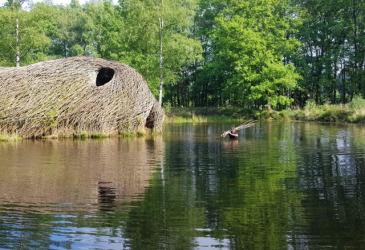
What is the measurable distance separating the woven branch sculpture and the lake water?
6.01m

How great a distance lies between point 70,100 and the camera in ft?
89.1

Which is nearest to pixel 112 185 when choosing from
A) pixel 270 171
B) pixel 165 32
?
pixel 270 171

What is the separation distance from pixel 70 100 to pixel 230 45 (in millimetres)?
33157

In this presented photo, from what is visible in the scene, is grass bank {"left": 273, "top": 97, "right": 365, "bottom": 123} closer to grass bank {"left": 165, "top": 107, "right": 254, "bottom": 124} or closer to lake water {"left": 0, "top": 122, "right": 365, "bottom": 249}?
grass bank {"left": 165, "top": 107, "right": 254, "bottom": 124}

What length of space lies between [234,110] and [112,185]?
4429cm

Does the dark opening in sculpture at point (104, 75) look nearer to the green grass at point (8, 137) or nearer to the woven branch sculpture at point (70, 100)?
the woven branch sculpture at point (70, 100)

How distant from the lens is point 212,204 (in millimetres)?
10867

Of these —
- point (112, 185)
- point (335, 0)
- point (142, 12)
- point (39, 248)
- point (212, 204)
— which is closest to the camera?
point (39, 248)

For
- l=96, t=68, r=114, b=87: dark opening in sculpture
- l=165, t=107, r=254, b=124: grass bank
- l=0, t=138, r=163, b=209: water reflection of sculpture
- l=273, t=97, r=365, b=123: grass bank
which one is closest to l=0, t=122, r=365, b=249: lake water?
l=0, t=138, r=163, b=209: water reflection of sculpture

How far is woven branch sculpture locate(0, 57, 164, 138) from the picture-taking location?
2653 centimetres

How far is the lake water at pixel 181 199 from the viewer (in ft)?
27.1

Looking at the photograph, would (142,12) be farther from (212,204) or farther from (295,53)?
(212,204)

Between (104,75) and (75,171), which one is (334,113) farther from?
(75,171)

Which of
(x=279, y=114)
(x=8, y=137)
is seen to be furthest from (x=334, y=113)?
(x=8, y=137)
